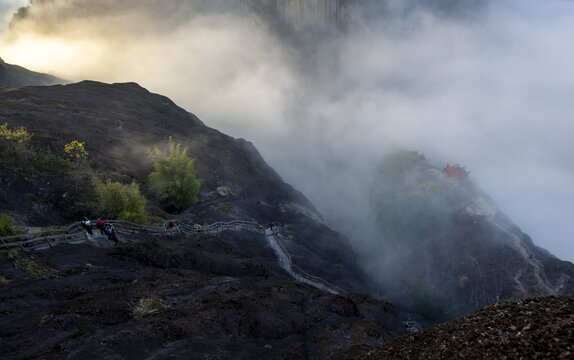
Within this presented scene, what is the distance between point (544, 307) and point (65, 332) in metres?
18.1

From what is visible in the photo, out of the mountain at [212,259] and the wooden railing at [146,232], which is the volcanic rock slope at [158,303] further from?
the wooden railing at [146,232]

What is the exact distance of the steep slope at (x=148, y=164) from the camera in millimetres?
38625

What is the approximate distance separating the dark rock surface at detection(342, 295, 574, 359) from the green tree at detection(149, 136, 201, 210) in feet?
153

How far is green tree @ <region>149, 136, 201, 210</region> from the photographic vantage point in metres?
50.7

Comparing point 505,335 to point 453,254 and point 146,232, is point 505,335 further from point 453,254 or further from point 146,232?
point 453,254

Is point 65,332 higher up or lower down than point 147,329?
lower down

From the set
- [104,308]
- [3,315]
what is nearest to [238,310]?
[104,308]

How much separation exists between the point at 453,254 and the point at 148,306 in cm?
8109

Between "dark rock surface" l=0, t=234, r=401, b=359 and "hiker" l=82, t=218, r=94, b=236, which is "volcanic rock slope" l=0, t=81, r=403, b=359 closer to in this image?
"dark rock surface" l=0, t=234, r=401, b=359

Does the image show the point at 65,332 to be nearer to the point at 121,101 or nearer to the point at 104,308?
the point at 104,308

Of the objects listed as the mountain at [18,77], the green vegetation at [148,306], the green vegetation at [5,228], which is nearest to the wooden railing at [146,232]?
the green vegetation at [5,228]

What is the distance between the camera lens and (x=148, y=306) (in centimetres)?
A: 1631

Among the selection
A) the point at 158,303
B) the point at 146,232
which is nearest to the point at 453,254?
the point at 146,232

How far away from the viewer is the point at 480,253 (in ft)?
238
